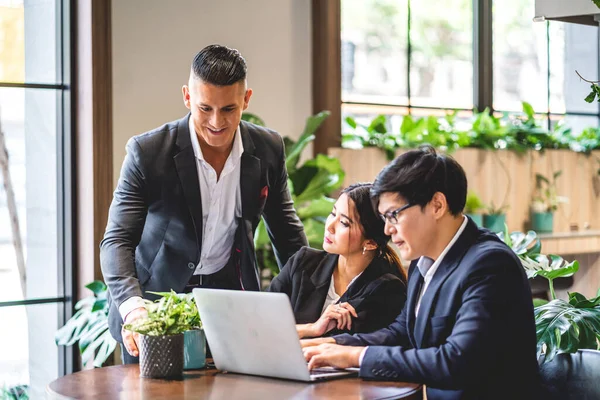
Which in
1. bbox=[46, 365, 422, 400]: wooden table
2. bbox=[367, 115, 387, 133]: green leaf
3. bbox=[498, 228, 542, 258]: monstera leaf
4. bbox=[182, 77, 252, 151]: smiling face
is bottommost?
bbox=[46, 365, 422, 400]: wooden table

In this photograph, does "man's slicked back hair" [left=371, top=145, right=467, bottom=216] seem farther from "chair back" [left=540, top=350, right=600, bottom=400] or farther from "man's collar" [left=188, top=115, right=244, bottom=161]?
"man's collar" [left=188, top=115, right=244, bottom=161]

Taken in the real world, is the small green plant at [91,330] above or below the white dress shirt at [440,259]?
below

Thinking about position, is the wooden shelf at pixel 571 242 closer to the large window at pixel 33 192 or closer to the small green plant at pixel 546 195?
the small green plant at pixel 546 195

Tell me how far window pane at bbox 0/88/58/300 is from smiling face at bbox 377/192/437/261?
8.65 ft

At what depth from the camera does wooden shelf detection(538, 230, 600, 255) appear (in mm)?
6023

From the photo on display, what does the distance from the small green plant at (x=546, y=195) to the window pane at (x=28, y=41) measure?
11.1 ft

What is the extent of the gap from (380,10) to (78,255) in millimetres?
2598

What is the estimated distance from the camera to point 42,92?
4.29m

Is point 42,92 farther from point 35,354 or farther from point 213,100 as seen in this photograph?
point 213,100

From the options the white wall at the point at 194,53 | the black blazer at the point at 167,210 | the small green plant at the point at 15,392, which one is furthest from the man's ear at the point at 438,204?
the small green plant at the point at 15,392

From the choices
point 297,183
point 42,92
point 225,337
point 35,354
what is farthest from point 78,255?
point 225,337

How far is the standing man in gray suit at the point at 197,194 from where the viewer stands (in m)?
2.48

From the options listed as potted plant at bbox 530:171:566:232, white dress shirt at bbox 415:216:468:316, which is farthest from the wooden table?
potted plant at bbox 530:171:566:232

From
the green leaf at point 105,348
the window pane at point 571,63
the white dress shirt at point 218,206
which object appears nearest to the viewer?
the white dress shirt at point 218,206
